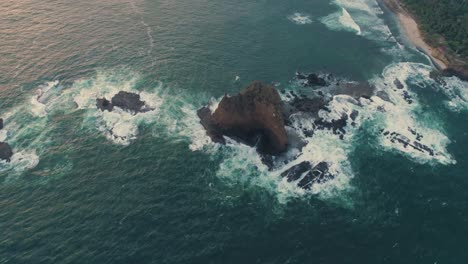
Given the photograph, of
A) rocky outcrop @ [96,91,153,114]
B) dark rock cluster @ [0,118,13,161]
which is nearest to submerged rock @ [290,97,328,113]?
rocky outcrop @ [96,91,153,114]

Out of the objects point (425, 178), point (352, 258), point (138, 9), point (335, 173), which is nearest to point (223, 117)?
point (335, 173)

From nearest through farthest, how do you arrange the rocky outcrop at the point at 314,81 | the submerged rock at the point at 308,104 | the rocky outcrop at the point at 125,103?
1. the submerged rock at the point at 308,104
2. the rocky outcrop at the point at 125,103
3. the rocky outcrop at the point at 314,81

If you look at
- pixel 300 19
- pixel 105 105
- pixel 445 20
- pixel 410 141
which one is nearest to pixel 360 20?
pixel 300 19

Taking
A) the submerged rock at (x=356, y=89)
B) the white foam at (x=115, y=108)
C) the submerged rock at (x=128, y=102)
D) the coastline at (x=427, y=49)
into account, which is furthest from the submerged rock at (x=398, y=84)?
the submerged rock at (x=128, y=102)

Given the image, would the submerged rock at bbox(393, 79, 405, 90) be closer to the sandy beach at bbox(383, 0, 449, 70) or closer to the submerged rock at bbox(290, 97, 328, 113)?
the sandy beach at bbox(383, 0, 449, 70)

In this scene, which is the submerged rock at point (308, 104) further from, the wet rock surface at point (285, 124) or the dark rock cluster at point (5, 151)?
the dark rock cluster at point (5, 151)

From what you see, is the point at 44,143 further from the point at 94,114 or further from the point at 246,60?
the point at 246,60

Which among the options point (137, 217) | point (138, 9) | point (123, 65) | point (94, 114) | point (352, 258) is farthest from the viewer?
point (138, 9)
